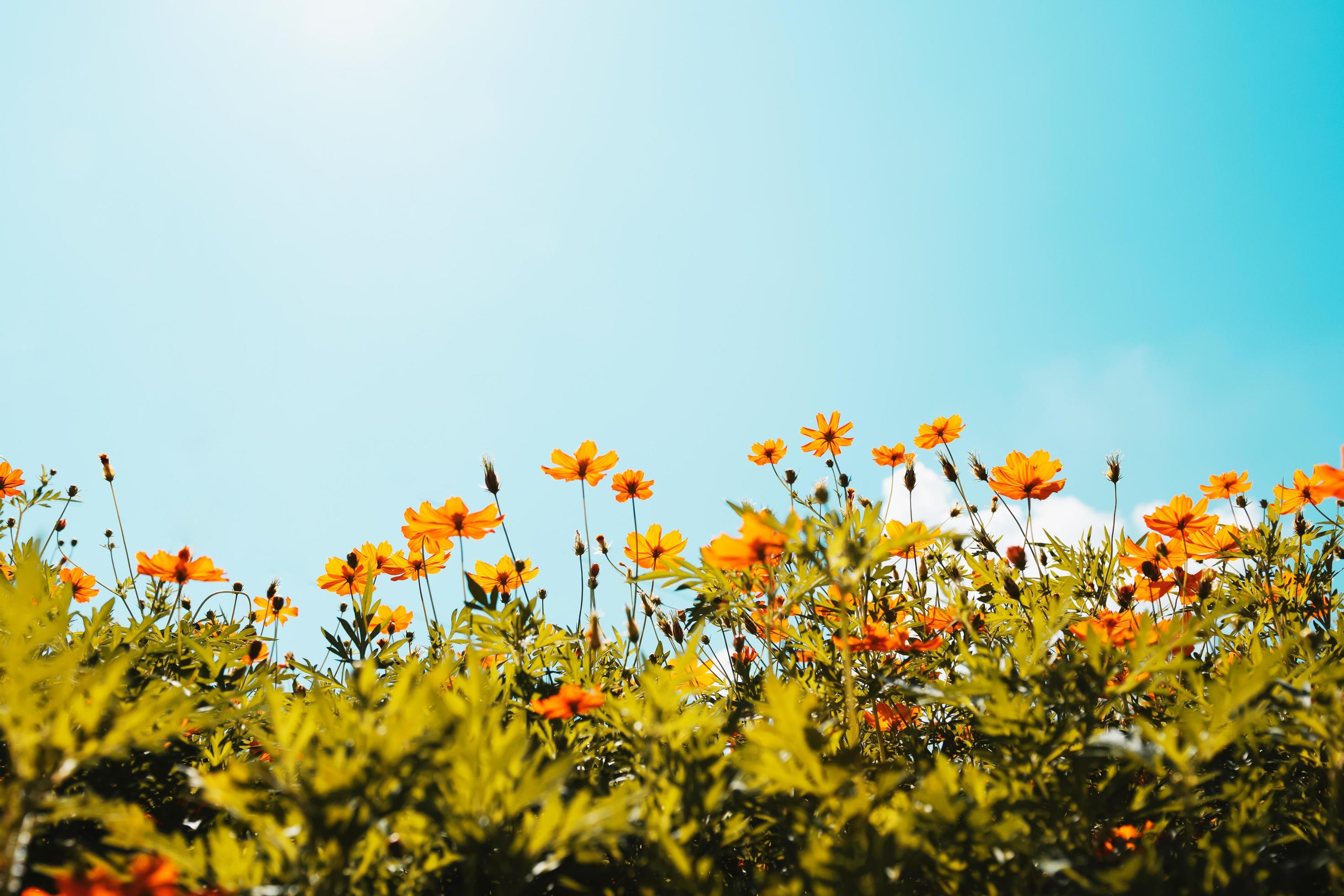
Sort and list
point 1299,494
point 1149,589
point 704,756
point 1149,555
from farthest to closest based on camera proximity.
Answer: point 1299,494
point 1149,555
point 1149,589
point 704,756

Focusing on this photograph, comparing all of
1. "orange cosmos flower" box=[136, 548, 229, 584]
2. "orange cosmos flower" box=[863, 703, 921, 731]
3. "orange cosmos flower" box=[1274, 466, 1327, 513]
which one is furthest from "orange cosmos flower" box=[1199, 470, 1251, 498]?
"orange cosmos flower" box=[136, 548, 229, 584]

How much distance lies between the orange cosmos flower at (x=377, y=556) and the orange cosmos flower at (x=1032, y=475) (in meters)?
2.51

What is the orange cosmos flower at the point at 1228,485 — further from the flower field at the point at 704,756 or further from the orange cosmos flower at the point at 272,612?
the orange cosmos flower at the point at 272,612

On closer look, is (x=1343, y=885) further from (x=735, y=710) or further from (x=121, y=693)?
(x=121, y=693)

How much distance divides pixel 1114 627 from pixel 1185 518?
1.25 meters

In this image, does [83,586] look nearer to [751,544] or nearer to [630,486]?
[630,486]

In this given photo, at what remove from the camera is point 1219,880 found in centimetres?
79

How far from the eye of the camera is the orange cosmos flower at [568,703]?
1.14 meters

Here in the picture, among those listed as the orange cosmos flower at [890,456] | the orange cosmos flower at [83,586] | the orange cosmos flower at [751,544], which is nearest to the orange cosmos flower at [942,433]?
the orange cosmos flower at [890,456]

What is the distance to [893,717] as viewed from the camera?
182cm

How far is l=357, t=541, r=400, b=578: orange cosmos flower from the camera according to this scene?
274cm

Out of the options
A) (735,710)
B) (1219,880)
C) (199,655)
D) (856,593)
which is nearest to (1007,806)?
(1219,880)

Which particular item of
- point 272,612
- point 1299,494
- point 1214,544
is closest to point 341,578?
A: point 272,612

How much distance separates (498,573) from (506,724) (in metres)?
1.25
